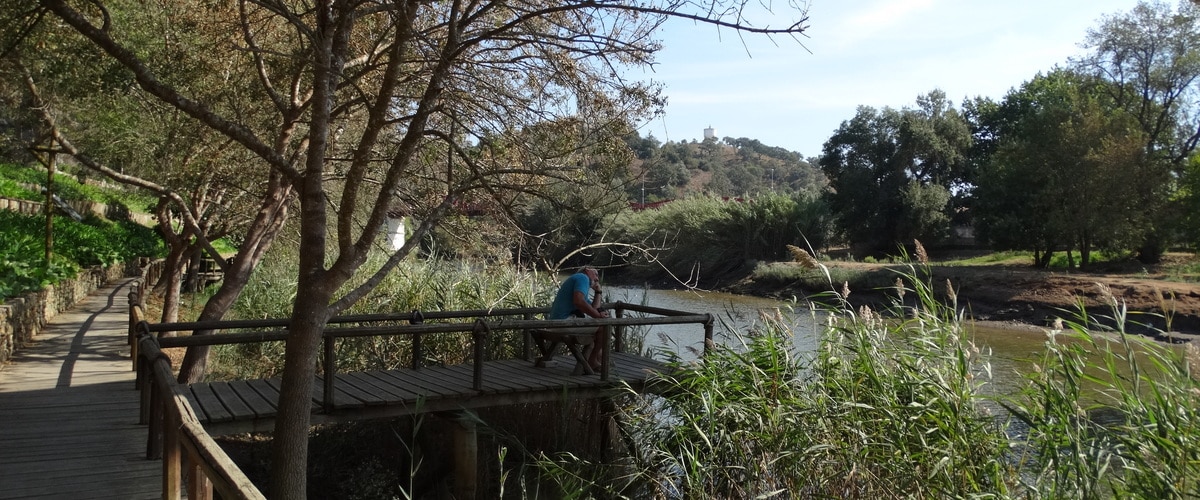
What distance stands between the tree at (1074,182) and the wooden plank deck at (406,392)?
84.1 ft

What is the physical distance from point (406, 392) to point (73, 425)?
97.4 inches

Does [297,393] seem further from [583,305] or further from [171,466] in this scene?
[583,305]

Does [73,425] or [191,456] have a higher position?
[191,456]

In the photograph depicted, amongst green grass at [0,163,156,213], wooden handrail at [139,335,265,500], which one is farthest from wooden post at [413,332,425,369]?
green grass at [0,163,156,213]

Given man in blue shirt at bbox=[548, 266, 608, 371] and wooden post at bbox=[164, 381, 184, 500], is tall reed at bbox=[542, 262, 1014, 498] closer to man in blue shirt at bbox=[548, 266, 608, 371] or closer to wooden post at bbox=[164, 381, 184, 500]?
man in blue shirt at bbox=[548, 266, 608, 371]

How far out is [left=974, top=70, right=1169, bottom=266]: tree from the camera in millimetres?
28122

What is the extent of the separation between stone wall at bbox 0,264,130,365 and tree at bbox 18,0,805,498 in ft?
6.88

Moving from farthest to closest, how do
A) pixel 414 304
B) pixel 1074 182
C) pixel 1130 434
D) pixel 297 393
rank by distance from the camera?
pixel 1074 182
pixel 414 304
pixel 297 393
pixel 1130 434

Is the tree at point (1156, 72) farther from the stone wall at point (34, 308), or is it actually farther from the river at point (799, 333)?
the stone wall at point (34, 308)

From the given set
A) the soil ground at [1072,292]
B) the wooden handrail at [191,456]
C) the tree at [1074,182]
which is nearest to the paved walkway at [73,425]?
the wooden handrail at [191,456]

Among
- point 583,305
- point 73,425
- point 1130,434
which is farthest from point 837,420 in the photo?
point 73,425

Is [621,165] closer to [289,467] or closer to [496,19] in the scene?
[496,19]

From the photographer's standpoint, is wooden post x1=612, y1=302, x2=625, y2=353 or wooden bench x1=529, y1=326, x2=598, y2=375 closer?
wooden bench x1=529, y1=326, x2=598, y2=375

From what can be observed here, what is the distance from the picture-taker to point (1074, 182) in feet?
96.7
